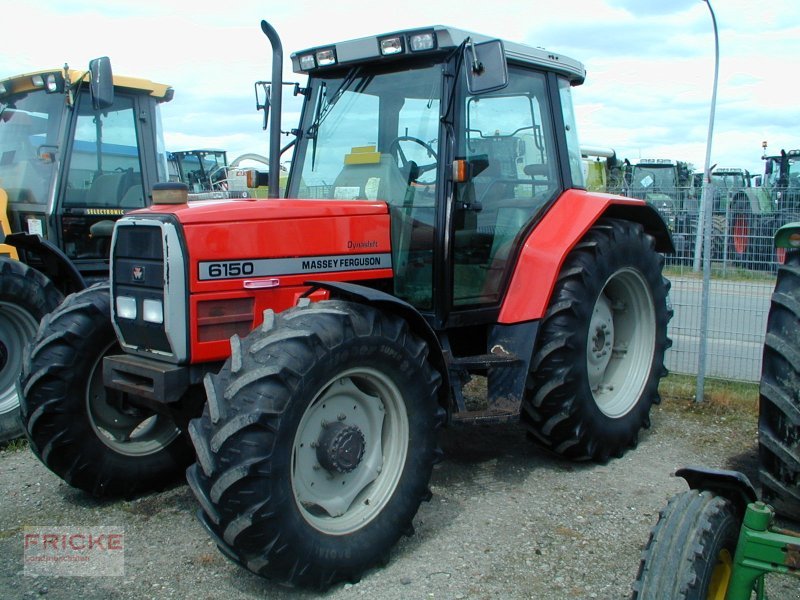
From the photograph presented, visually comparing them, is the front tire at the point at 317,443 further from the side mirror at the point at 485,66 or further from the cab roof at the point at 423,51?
the cab roof at the point at 423,51

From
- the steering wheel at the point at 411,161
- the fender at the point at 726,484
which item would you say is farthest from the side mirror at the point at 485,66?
the fender at the point at 726,484

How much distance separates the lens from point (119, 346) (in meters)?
4.21

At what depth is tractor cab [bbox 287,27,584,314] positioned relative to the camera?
4.10 meters

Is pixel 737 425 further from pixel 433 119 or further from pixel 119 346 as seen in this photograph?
pixel 119 346

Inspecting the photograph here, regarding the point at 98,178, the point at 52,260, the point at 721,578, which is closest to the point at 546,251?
the point at 721,578

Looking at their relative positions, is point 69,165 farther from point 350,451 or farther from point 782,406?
point 782,406

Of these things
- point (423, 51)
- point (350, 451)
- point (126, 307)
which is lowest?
point (350, 451)

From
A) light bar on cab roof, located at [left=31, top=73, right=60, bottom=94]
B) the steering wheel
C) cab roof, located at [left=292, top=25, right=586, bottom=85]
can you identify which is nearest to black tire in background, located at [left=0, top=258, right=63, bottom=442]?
light bar on cab roof, located at [left=31, top=73, right=60, bottom=94]

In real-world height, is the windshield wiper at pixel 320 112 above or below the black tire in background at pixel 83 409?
above

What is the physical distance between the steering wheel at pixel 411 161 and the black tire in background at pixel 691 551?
2.26m

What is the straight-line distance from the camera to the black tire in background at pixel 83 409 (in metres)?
3.98

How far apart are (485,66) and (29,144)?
14.3ft

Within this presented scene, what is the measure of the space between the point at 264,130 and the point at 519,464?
2453 millimetres

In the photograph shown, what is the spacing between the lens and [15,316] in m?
5.45
